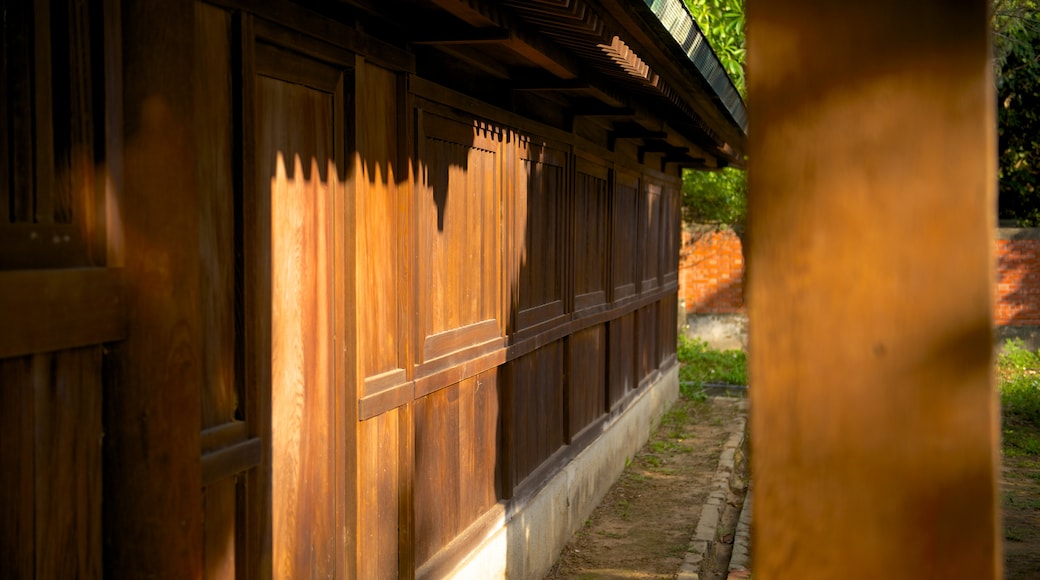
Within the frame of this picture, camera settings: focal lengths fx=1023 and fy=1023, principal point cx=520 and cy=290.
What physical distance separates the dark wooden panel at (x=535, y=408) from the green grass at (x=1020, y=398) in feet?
21.7

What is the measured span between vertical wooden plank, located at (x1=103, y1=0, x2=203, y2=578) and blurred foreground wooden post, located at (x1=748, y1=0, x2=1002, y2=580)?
158 centimetres

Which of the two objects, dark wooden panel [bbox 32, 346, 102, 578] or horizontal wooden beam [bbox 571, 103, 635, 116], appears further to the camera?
horizontal wooden beam [bbox 571, 103, 635, 116]

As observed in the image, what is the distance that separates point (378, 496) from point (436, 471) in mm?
830

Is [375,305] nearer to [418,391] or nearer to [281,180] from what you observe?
[418,391]

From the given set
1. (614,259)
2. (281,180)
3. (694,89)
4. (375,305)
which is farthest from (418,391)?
(614,259)

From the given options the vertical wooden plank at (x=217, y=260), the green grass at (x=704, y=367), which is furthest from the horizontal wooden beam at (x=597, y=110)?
the green grass at (x=704, y=367)

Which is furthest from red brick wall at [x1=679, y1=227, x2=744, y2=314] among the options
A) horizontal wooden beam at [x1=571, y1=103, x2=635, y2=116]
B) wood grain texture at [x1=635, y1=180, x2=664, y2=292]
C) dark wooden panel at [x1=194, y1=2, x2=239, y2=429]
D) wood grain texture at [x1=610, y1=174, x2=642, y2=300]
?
dark wooden panel at [x1=194, y1=2, x2=239, y2=429]

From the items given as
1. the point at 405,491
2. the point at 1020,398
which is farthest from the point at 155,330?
the point at 1020,398

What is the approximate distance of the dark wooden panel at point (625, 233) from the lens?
10125 millimetres

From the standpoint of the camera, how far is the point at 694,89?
7344mm

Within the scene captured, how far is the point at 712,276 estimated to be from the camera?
21000 millimetres

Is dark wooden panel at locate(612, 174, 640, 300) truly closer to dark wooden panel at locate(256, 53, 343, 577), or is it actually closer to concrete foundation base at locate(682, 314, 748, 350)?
dark wooden panel at locate(256, 53, 343, 577)

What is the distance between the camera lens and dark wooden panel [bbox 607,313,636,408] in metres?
10.0

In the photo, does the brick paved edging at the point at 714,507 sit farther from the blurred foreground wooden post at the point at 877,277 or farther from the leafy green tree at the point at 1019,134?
the leafy green tree at the point at 1019,134
